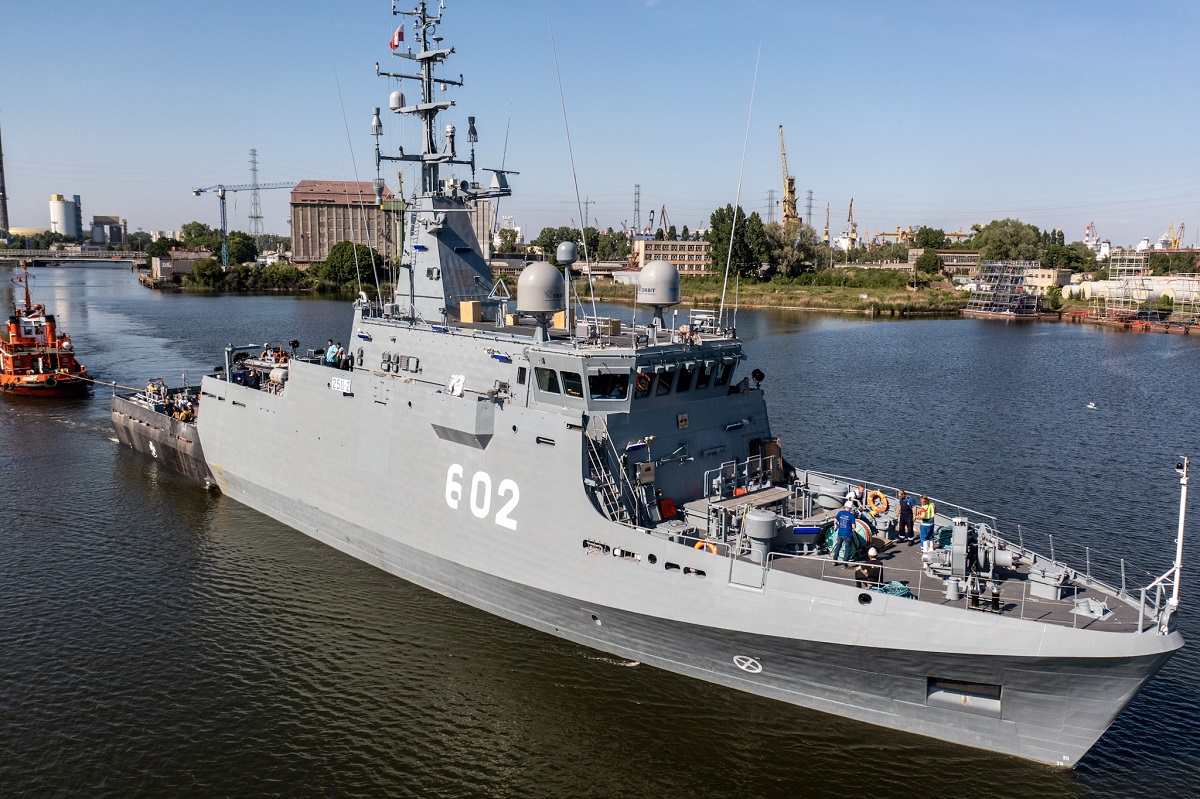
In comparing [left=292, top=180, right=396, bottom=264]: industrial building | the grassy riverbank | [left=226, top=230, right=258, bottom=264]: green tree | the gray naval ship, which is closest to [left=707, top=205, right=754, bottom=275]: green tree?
the grassy riverbank

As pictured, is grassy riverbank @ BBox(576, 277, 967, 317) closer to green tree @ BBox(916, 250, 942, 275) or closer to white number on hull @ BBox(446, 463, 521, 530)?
green tree @ BBox(916, 250, 942, 275)

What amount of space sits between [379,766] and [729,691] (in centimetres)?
550

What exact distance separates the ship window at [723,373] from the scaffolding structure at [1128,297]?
73.1 metres

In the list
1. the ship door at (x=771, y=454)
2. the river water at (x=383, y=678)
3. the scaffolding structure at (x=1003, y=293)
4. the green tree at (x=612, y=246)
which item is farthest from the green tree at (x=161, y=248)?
the ship door at (x=771, y=454)

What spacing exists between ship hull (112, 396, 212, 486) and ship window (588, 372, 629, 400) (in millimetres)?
14643

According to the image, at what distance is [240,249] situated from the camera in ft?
403

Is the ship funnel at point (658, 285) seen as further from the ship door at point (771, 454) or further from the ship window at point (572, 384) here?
the ship door at point (771, 454)

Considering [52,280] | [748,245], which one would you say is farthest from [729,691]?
[52,280]

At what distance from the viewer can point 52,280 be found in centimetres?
11625

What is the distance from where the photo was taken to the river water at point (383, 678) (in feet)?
38.1

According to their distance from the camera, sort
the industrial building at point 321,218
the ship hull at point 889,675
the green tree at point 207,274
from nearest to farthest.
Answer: the ship hull at point 889,675 → the green tree at point 207,274 → the industrial building at point 321,218

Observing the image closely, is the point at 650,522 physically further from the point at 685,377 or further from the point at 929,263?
the point at 929,263

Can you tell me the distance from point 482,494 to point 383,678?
11.7 ft

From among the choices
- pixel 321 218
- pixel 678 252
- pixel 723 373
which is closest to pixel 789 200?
pixel 678 252
